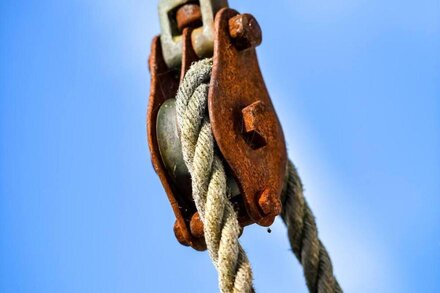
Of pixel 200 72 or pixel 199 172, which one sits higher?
pixel 200 72

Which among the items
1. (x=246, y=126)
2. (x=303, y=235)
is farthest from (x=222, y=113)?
(x=303, y=235)

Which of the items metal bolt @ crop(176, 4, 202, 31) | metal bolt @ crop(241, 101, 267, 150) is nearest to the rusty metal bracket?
metal bolt @ crop(176, 4, 202, 31)

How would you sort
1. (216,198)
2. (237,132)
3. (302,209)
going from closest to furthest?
(216,198) → (237,132) → (302,209)

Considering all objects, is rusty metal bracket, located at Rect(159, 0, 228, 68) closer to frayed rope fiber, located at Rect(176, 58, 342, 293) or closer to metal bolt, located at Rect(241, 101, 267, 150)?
frayed rope fiber, located at Rect(176, 58, 342, 293)

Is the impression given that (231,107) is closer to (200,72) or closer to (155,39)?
(200,72)

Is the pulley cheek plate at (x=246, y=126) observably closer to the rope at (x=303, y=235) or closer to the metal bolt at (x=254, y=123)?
the metal bolt at (x=254, y=123)

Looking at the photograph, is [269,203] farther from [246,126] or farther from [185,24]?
[185,24]

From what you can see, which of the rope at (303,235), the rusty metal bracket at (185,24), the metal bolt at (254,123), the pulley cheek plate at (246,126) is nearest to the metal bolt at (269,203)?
the pulley cheek plate at (246,126)

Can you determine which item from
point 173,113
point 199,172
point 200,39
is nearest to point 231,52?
point 200,39
